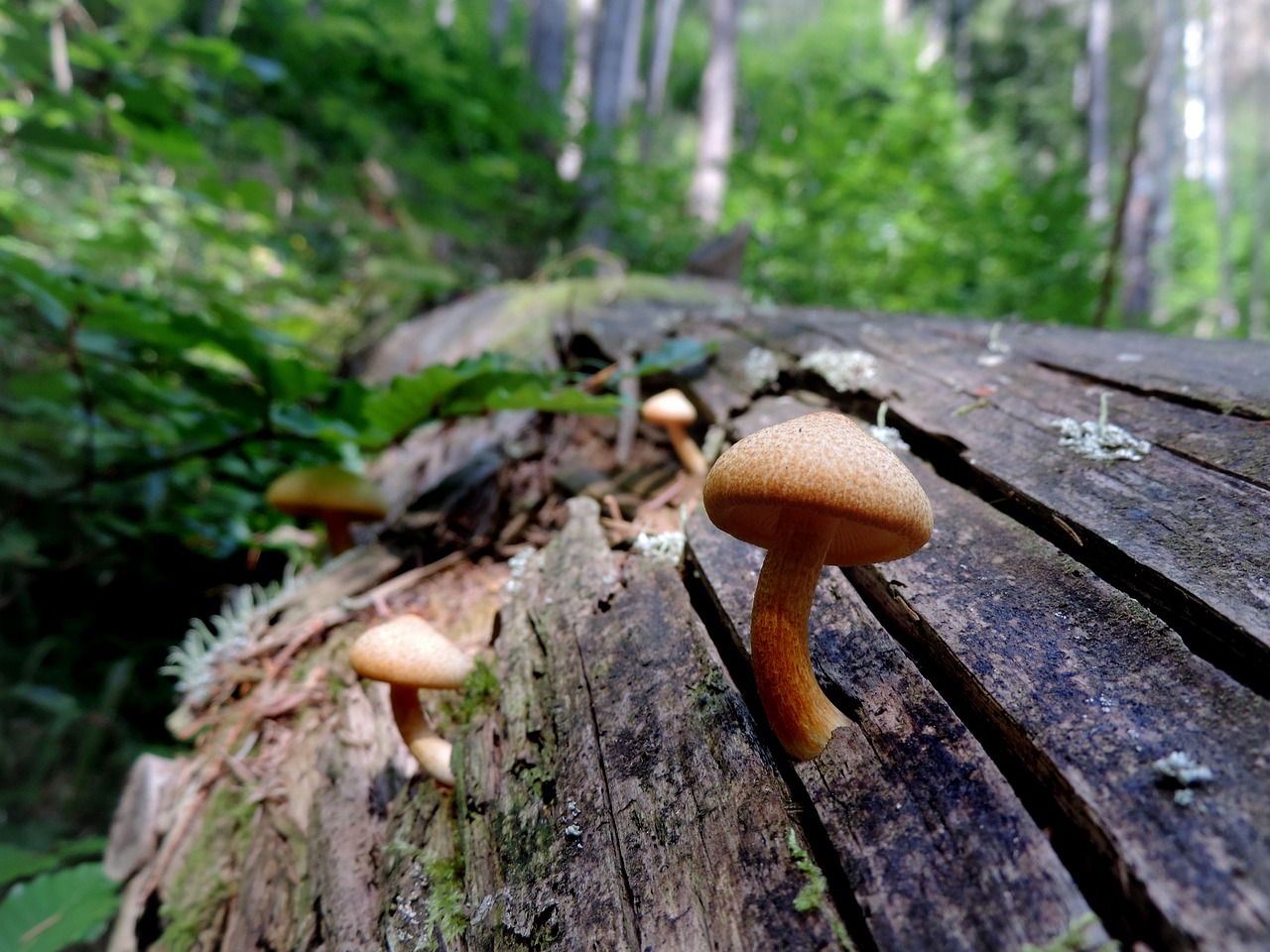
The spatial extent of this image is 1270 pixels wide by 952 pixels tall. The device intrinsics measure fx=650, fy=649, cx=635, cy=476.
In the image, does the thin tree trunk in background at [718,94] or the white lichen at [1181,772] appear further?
the thin tree trunk in background at [718,94]

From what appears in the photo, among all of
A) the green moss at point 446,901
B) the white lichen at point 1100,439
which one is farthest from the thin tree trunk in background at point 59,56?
the white lichen at point 1100,439

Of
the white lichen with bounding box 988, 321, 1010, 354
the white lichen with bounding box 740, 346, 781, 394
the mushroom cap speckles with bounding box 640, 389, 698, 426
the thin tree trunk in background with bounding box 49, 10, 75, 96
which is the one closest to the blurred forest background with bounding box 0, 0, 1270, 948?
the thin tree trunk in background with bounding box 49, 10, 75, 96

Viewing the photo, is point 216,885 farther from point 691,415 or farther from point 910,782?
point 691,415

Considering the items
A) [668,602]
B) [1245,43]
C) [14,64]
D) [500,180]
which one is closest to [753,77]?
[500,180]

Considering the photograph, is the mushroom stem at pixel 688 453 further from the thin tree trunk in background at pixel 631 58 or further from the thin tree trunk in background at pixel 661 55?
the thin tree trunk in background at pixel 661 55

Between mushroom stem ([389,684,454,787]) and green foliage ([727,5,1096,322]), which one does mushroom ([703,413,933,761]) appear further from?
green foliage ([727,5,1096,322])
